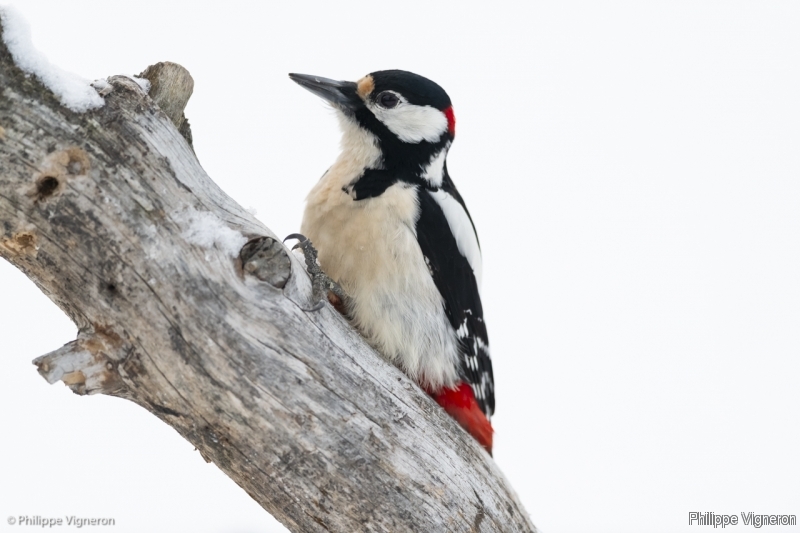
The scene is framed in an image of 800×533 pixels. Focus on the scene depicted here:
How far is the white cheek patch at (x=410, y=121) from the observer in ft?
7.89

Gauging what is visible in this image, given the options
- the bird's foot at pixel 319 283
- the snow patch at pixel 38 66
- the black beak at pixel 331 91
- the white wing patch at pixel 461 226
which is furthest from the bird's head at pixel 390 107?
the snow patch at pixel 38 66

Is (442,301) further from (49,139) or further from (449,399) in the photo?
(49,139)

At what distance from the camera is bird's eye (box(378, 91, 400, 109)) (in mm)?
2412

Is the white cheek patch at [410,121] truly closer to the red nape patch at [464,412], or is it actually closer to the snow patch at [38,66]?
the red nape patch at [464,412]

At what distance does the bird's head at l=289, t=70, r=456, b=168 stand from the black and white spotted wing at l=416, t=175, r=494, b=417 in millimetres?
158

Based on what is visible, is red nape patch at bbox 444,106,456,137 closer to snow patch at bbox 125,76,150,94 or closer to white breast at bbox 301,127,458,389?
white breast at bbox 301,127,458,389

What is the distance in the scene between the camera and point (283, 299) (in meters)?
1.84

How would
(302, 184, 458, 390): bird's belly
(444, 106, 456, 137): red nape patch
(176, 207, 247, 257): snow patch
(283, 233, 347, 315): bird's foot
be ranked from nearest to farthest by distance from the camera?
(176, 207, 247, 257): snow patch < (283, 233, 347, 315): bird's foot < (302, 184, 458, 390): bird's belly < (444, 106, 456, 137): red nape patch

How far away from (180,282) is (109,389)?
0.34 meters

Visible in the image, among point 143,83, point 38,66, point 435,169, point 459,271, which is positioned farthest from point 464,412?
point 38,66

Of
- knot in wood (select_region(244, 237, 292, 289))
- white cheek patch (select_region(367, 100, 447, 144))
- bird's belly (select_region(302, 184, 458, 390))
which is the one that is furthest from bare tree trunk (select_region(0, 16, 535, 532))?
white cheek patch (select_region(367, 100, 447, 144))

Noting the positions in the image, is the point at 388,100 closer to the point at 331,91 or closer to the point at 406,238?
the point at 331,91

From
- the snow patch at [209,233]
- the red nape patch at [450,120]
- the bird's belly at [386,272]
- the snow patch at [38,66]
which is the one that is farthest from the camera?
the red nape patch at [450,120]

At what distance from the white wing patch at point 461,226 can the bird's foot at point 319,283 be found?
0.44 m
